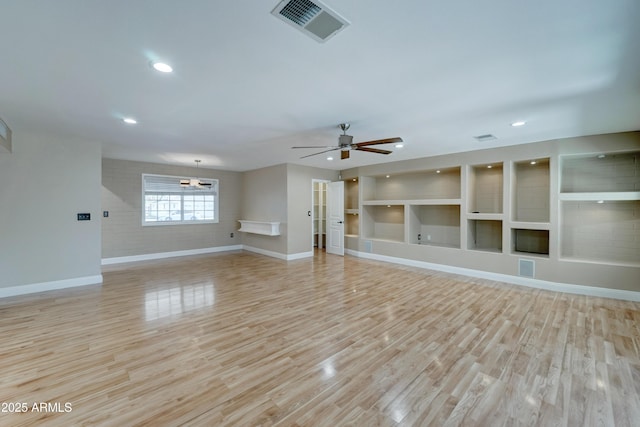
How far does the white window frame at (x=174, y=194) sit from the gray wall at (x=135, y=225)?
9 centimetres

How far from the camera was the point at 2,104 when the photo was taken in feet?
9.98

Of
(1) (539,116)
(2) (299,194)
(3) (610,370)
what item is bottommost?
(3) (610,370)

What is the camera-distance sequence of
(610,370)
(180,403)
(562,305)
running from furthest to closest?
(562,305)
(610,370)
(180,403)

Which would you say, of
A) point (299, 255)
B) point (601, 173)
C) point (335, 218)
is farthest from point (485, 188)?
point (299, 255)

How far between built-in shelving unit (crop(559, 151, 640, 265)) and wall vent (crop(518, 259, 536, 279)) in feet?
1.74

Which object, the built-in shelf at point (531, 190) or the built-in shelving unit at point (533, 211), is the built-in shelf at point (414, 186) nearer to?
the built-in shelving unit at point (533, 211)

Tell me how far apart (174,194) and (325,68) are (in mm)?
6786

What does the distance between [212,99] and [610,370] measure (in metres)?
4.55

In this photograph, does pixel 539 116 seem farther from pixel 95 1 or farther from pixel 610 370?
pixel 95 1

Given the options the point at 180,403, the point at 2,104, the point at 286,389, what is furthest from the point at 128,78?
the point at 286,389

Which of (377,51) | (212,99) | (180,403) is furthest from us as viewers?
(212,99)

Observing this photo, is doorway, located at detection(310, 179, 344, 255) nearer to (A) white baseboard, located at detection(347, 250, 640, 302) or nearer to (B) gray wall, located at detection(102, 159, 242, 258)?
(A) white baseboard, located at detection(347, 250, 640, 302)

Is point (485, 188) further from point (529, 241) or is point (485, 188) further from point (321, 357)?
point (321, 357)

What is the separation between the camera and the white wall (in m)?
4.14
